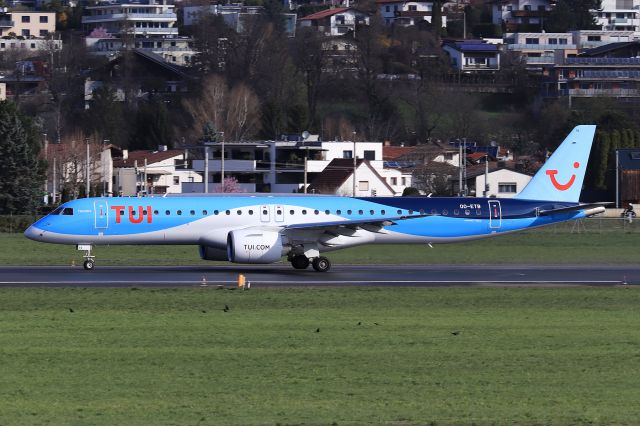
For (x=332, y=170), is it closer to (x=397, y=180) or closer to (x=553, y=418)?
(x=397, y=180)

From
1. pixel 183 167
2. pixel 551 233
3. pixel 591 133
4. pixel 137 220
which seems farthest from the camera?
pixel 183 167

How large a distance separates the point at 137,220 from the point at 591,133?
18.3 meters

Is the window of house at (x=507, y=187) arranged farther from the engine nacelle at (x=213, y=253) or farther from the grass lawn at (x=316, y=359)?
the grass lawn at (x=316, y=359)

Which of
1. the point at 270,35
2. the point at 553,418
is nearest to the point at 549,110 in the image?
the point at 270,35

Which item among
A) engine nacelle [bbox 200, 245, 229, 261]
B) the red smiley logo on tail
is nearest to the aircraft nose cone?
engine nacelle [bbox 200, 245, 229, 261]

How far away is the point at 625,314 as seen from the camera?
3212 centimetres

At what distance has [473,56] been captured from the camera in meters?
181

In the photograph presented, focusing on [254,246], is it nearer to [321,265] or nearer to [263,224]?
[321,265]

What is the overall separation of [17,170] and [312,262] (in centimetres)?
5368

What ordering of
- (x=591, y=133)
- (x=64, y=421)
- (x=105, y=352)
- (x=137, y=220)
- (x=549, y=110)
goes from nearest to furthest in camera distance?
(x=64, y=421) → (x=105, y=352) → (x=137, y=220) → (x=591, y=133) → (x=549, y=110)

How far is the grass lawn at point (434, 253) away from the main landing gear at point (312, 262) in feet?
16.9

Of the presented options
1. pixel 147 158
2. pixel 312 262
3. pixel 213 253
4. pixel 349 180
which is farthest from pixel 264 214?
pixel 147 158

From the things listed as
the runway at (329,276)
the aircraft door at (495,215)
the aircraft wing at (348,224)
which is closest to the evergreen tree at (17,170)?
the runway at (329,276)

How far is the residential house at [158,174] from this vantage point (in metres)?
123
